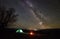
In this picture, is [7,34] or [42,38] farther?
[42,38]

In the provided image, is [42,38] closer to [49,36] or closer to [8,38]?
[49,36]

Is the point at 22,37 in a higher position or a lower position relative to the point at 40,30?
lower

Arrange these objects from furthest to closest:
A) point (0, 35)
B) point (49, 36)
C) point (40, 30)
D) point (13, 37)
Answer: point (40, 30), point (49, 36), point (13, 37), point (0, 35)

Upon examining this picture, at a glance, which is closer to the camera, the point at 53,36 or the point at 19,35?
the point at 19,35

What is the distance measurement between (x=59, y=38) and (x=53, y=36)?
71 centimetres

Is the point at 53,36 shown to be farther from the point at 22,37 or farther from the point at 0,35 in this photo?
the point at 0,35

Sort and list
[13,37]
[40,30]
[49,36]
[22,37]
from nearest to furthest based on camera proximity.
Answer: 1. [13,37]
2. [22,37]
3. [49,36]
4. [40,30]

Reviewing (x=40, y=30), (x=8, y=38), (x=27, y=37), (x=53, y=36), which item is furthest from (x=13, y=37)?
(x=40, y=30)

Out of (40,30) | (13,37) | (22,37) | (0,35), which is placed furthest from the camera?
(40,30)

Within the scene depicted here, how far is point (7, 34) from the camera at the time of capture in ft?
53.4

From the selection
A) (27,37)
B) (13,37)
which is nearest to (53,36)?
(27,37)

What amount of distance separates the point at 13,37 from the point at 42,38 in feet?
10.5

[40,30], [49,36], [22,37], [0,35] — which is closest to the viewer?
[0,35]

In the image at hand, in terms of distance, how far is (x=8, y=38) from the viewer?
1642 centimetres
